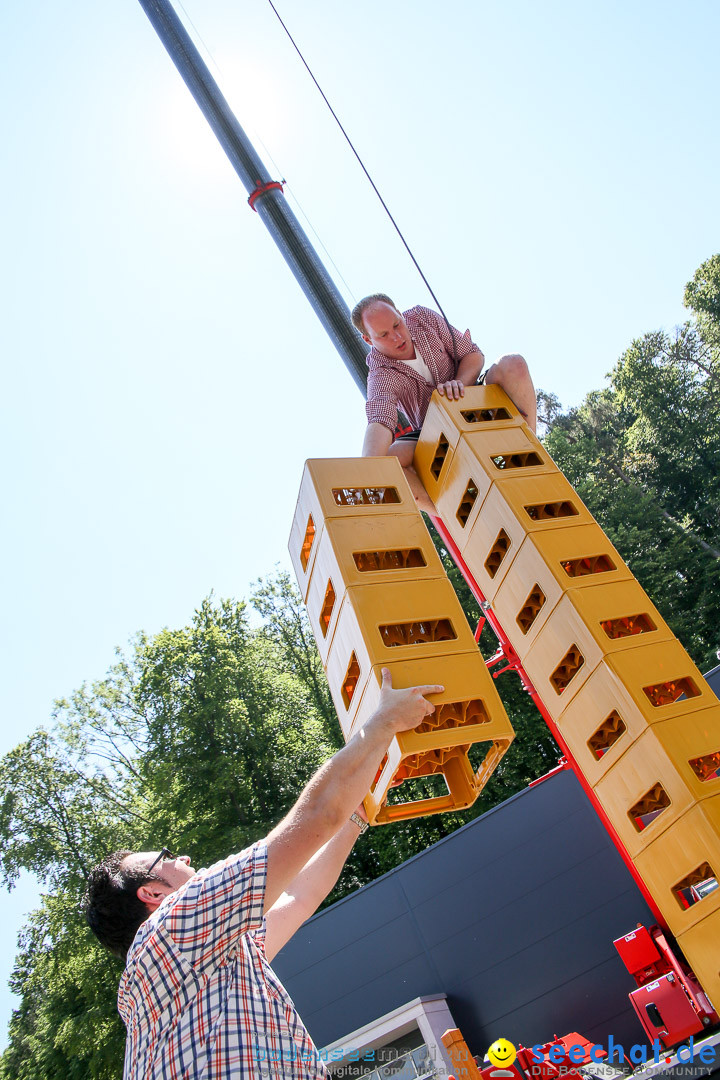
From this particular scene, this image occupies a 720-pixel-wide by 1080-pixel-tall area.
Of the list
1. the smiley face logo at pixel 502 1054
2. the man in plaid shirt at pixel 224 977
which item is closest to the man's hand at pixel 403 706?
the man in plaid shirt at pixel 224 977

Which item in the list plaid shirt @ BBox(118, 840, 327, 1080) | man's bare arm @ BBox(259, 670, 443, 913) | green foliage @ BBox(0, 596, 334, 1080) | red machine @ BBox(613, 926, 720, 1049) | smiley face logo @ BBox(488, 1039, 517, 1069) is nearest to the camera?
plaid shirt @ BBox(118, 840, 327, 1080)

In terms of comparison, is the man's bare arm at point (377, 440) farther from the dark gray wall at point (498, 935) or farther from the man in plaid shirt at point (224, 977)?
the dark gray wall at point (498, 935)

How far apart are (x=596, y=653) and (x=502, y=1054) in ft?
20.9

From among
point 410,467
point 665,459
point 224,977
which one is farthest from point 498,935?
point 665,459

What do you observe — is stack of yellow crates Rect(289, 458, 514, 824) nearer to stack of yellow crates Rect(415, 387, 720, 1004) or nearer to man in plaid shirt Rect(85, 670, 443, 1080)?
stack of yellow crates Rect(415, 387, 720, 1004)

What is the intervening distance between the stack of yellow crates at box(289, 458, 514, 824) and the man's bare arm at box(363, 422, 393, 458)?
0.27m

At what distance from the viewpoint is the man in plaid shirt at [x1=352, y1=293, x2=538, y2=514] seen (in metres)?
4.04

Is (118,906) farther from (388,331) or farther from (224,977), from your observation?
(388,331)

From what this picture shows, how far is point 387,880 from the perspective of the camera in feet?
37.1

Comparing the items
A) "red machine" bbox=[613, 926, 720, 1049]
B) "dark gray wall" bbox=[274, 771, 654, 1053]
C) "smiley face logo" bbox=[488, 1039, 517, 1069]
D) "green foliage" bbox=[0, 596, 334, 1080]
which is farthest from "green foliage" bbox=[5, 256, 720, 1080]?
"red machine" bbox=[613, 926, 720, 1049]

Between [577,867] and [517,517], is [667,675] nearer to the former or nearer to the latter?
[517,517]

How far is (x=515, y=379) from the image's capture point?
402cm

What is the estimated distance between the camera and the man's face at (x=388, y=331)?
404 cm

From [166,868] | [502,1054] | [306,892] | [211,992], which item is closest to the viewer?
[211,992]
